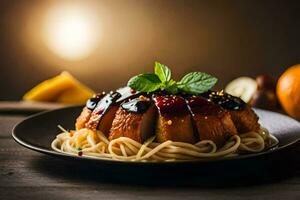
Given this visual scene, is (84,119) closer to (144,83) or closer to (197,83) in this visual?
(144,83)

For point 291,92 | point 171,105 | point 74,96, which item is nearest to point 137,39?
point 74,96

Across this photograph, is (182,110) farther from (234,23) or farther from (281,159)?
(234,23)

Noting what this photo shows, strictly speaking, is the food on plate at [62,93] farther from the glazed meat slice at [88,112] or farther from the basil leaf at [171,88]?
the basil leaf at [171,88]

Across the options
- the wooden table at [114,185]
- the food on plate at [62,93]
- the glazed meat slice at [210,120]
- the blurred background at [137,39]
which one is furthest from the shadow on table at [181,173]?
the blurred background at [137,39]

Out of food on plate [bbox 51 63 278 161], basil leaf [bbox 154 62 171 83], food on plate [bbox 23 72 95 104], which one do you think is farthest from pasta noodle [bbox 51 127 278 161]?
food on plate [bbox 23 72 95 104]

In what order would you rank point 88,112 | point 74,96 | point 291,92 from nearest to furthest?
point 88,112 → point 291,92 → point 74,96

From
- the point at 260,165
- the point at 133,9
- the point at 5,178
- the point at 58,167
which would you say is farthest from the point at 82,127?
the point at 133,9
